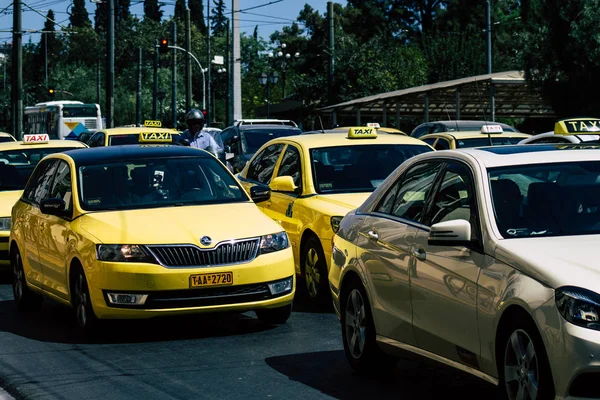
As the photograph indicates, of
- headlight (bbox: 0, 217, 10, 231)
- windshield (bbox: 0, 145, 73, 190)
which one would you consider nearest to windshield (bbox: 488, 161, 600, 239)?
headlight (bbox: 0, 217, 10, 231)

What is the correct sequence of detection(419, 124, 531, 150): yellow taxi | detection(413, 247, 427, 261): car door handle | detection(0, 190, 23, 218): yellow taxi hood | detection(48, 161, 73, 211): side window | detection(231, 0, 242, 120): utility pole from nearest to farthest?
detection(413, 247, 427, 261): car door handle < detection(48, 161, 73, 211): side window < detection(0, 190, 23, 218): yellow taxi hood < detection(419, 124, 531, 150): yellow taxi < detection(231, 0, 242, 120): utility pole

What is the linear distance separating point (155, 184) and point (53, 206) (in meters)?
0.95

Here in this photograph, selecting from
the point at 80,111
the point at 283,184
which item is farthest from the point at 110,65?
the point at 283,184

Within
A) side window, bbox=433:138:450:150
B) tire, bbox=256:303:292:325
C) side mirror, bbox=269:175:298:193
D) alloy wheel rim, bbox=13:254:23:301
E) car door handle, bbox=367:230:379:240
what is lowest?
tire, bbox=256:303:292:325

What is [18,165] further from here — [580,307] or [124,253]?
[580,307]

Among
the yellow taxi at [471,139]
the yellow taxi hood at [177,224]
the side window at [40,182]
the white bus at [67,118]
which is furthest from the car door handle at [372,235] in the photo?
the white bus at [67,118]

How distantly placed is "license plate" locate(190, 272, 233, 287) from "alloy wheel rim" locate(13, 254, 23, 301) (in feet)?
9.59

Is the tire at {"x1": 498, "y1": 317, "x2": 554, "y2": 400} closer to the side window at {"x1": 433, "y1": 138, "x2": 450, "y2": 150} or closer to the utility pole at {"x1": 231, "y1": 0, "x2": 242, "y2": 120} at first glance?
the side window at {"x1": 433, "y1": 138, "x2": 450, "y2": 150}

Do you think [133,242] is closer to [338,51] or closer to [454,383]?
[454,383]

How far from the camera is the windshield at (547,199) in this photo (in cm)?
659

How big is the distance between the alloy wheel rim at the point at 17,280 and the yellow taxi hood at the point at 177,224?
1811 millimetres

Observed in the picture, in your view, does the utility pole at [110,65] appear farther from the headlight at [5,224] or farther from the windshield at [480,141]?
the headlight at [5,224]

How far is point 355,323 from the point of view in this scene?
8.31m

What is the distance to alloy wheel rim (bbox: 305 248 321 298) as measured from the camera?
1167cm
